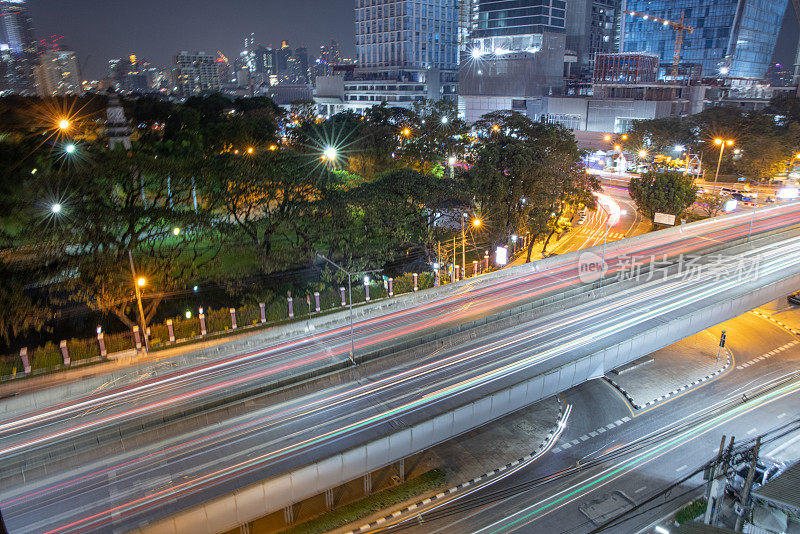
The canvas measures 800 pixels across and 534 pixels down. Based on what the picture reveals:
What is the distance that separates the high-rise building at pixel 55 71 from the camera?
8869 centimetres

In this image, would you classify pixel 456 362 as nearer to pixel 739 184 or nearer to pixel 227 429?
pixel 227 429

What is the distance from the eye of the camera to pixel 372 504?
16.5 m

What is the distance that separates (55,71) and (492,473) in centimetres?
10650

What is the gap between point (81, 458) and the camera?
47.7 feet

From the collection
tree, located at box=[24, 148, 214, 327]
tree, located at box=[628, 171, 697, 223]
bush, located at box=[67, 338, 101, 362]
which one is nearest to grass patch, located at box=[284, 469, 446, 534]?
bush, located at box=[67, 338, 101, 362]

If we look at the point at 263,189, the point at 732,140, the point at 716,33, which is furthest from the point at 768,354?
the point at 716,33

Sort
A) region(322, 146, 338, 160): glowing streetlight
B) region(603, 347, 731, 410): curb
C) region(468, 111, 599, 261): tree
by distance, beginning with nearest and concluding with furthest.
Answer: region(603, 347, 731, 410): curb
region(468, 111, 599, 261): tree
region(322, 146, 338, 160): glowing streetlight

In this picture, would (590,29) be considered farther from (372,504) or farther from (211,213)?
(372,504)

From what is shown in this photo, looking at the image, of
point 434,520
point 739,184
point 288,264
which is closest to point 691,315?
point 434,520

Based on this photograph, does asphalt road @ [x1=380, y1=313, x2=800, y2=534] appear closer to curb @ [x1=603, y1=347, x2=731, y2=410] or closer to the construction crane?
curb @ [x1=603, y1=347, x2=731, y2=410]

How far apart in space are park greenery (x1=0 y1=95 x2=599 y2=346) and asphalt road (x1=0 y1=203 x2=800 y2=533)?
30.9 ft

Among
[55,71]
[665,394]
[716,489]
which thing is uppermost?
[55,71]

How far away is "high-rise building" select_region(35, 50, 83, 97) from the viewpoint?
88.7 m

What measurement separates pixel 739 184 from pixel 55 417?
70.9 metres
